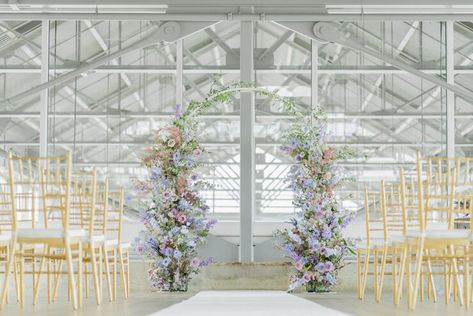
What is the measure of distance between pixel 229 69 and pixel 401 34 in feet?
6.69

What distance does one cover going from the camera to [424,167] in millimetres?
9422

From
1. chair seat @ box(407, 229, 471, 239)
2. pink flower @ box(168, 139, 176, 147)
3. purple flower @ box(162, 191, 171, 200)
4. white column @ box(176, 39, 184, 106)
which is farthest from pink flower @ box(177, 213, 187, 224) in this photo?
chair seat @ box(407, 229, 471, 239)

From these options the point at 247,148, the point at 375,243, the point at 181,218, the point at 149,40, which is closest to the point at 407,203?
the point at 375,243

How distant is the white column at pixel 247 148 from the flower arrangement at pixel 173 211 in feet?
3.55

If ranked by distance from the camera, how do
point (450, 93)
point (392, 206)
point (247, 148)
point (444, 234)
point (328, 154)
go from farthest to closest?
point (450, 93) → point (247, 148) → point (328, 154) → point (392, 206) → point (444, 234)

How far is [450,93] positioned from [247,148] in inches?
95.2

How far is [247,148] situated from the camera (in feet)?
30.3

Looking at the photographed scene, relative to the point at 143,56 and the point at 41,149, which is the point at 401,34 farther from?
the point at 41,149

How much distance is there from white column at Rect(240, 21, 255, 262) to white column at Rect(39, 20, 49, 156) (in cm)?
224

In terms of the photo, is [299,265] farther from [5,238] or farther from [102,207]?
[5,238]

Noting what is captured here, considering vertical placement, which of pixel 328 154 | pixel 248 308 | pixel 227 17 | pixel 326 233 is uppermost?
pixel 227 17

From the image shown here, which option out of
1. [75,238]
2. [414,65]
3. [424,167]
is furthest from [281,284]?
[75,238]

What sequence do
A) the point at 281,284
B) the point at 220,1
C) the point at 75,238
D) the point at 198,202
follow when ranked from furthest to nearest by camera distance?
1. the point at 220,1
2. the point at 281,284
3. the point at 198,202
4. the point at 75,238

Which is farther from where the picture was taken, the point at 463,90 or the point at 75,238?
the point at 463,90
